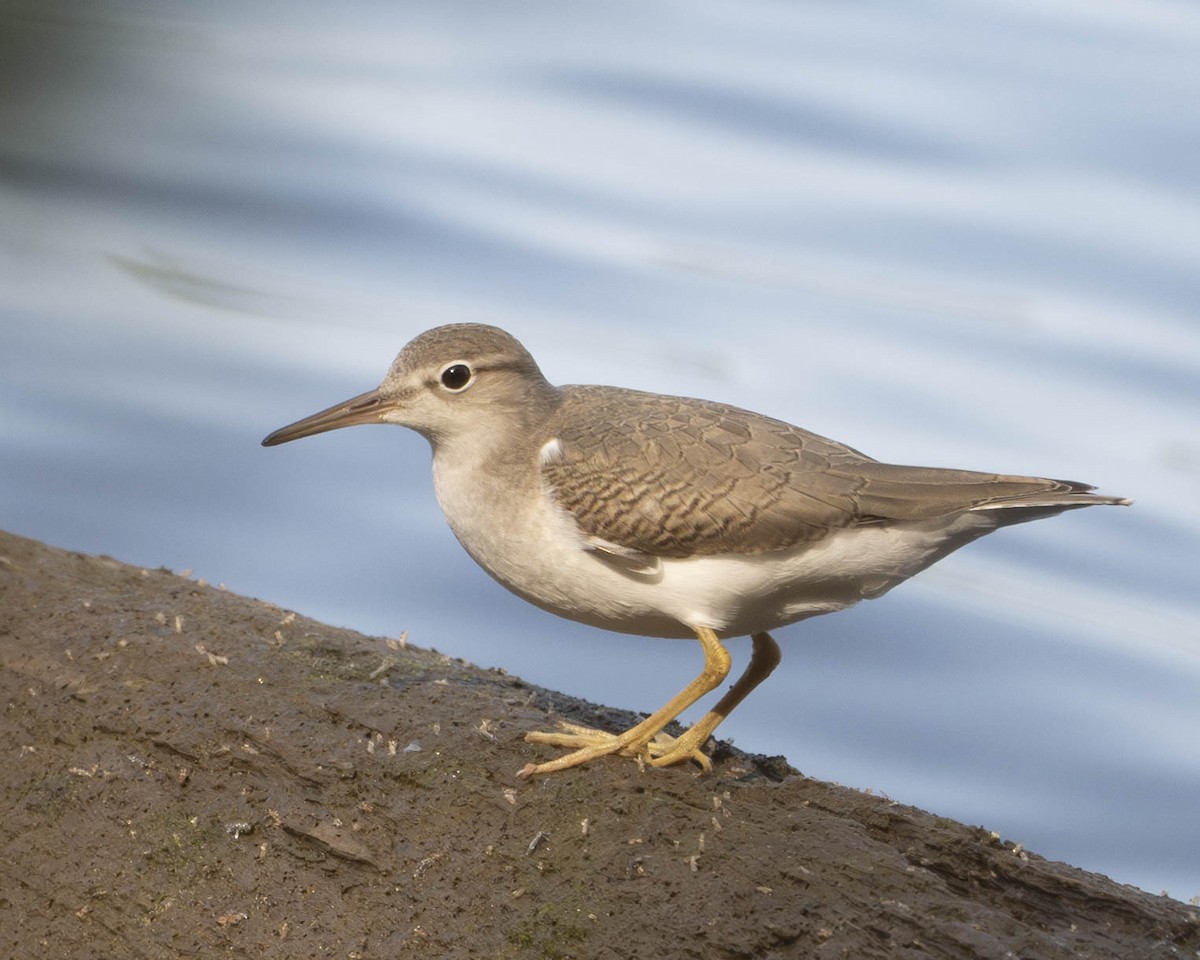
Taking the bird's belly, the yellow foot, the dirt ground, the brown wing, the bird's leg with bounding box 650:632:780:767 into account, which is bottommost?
the dirt ground

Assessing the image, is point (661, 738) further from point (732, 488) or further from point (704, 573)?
point (732, 488)

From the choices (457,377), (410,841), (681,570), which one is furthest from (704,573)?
(410,841)

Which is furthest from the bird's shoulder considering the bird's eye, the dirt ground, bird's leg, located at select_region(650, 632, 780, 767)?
the dirt ground

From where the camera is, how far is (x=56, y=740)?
551 centimetres

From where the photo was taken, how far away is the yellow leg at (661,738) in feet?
17.6

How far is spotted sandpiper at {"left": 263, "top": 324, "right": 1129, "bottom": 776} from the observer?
5586 mm

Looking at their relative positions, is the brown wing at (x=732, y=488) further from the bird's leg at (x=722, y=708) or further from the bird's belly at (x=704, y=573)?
the bird's leg at (x=722, y=708)

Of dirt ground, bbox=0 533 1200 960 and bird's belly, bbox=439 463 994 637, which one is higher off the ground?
bird's belly, bbox=439 463 994 637

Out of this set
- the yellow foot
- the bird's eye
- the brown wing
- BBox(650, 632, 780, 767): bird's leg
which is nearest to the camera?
the yellow foot

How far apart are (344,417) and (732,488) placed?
1784 millimetres

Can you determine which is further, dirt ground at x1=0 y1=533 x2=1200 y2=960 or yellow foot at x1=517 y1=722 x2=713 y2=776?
yellow foot at x1=517 y1=722 x2=713 y2=776

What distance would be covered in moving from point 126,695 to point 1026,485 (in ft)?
11.9

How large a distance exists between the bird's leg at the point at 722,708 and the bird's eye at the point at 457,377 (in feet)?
5.43

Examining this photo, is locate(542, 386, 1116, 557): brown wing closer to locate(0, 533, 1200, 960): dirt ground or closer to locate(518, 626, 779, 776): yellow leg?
locate(518, 626, 779, 776): yellow leg
